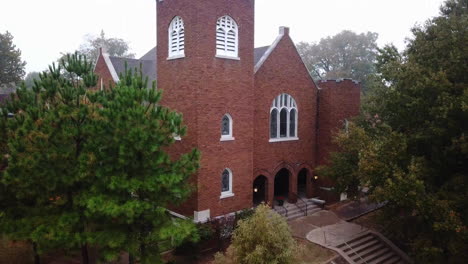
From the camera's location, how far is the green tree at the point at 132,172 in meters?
9.42

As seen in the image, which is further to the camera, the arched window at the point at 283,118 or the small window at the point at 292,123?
the small window at the point at 292,123

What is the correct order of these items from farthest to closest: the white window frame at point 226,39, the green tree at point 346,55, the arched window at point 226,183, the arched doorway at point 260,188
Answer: the green tree at point 346,55 → the arched doorway at point 260,188 → the arched window at point 226,183 → the white window frame at point 226,39

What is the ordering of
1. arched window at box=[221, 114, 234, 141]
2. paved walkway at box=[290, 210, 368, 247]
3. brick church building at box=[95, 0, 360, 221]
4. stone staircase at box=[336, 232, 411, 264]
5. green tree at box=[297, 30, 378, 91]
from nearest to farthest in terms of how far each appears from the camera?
1. brick church building at box=[95, 0, 360, 221]
2. stone staircase at box=[336, 232, 411, 264]
3. paved walkway at box=[290, 210, 368, 247]
4. arched window at box=[221, 114, 234, 141]
5. green tree at box=[297, 30, 378, 91]

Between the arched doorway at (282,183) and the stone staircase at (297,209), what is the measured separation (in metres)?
1.51

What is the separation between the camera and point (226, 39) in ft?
52.9

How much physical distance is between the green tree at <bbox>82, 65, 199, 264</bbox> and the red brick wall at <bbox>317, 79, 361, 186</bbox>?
44.8ft

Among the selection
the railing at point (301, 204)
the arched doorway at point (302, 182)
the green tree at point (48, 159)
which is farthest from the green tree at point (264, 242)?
the arched doorway at point (302, 182)

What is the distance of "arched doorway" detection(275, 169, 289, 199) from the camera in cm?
2288

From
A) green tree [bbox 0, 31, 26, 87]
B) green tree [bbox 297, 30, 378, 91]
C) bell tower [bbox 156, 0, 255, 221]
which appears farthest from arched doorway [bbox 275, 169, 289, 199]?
green tree [bbox 0, 31, 26, 87]

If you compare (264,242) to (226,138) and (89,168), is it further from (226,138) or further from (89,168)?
(226,138)

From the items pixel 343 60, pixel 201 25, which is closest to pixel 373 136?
pixel 201 25

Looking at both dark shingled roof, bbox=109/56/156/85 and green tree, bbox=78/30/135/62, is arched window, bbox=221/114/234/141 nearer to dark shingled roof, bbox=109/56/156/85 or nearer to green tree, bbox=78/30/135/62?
dark shingled roof, bbox=109/56/156/85

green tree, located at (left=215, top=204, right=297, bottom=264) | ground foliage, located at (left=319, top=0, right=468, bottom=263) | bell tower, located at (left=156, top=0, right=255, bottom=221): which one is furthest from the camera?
bell tower, located at (left=156, top=0, right=255, bottom=221)

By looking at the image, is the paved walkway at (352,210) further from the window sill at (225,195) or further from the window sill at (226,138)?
the window sill at (226,138)
